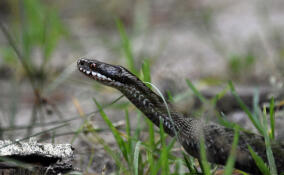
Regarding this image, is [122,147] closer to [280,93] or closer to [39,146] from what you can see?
[39,146]

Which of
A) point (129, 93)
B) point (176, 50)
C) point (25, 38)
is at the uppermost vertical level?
point (176, 50)

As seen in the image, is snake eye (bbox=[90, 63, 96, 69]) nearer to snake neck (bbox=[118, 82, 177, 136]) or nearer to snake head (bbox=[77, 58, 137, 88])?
snake head (bbox=[77, 58, 137, 88])

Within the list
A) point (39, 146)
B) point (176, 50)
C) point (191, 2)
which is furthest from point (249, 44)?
point (39, 146)

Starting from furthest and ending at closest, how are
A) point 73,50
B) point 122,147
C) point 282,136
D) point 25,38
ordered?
point 73,50 < point 25,38 < point 282,136 < point 122,147

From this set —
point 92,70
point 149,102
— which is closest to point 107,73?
point 92,70

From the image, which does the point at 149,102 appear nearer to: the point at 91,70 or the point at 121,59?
the point at 91,70

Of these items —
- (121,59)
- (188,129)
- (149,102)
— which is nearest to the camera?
(188,129)
